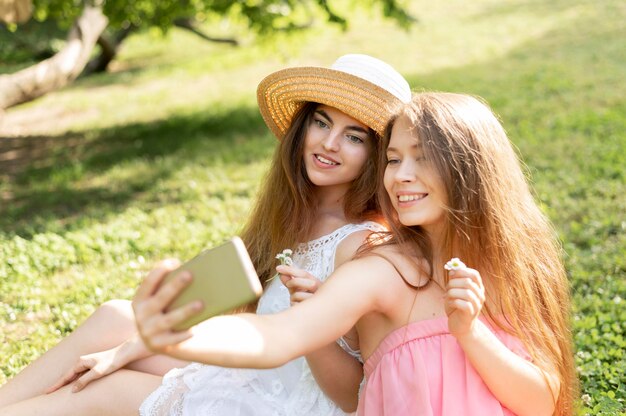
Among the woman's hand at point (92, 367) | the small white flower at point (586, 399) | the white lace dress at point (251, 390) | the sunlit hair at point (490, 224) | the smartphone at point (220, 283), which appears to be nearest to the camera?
the smartphone at point (220, 283)

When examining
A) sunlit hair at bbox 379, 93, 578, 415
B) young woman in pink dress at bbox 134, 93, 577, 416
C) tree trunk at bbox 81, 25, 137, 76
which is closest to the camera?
young woman in pink dress at bbox 134, 93, 577, 416

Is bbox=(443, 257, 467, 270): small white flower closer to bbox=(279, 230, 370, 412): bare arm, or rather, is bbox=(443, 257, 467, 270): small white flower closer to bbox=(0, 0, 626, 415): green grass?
bbox=(279, 230, 370, 412): bare arm

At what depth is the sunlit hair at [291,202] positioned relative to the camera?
8.85 ft

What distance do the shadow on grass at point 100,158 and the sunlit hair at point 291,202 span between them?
2.76 metres

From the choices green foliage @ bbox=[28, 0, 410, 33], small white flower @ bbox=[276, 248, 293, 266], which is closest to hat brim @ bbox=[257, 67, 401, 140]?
small white flower @ bbox=[276, 248, 293, 266]

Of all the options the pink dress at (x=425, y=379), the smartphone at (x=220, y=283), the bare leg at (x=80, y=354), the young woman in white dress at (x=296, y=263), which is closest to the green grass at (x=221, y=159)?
the bare leg at (x=80, y=354)

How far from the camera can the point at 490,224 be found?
7.16 ft

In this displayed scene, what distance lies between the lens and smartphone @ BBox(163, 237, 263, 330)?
4.64 ft

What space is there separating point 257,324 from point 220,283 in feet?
0.92

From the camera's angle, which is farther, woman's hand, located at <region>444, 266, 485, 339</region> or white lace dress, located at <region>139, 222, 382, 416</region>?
white lace dress, located at <region>139, 222, 382, 416</region>

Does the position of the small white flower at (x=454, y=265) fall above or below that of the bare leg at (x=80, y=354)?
above

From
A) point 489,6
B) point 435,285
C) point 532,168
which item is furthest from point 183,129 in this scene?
point 489,6

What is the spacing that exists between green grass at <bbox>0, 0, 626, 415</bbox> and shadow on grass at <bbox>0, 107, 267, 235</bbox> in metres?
0.03

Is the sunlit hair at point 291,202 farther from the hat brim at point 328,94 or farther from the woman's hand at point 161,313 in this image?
the woman's hand at point 161,313
